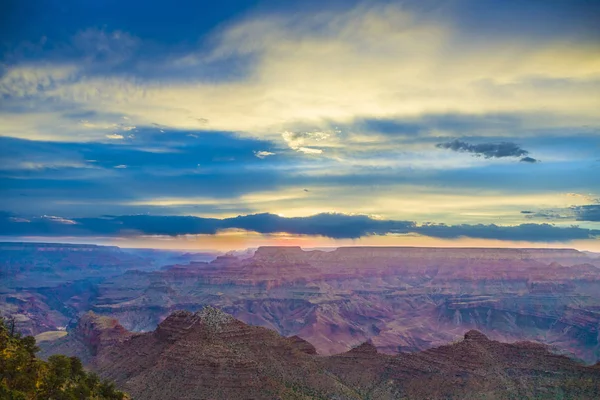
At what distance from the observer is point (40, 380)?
51312 millimetres

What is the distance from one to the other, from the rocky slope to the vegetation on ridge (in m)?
33.0

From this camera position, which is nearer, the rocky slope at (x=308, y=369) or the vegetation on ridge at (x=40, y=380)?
the vegetation on ridge at (x=40, y=380)

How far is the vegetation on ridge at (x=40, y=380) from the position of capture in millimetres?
48219

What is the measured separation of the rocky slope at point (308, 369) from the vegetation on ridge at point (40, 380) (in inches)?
1298

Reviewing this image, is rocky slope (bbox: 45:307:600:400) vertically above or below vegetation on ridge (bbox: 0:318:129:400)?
below

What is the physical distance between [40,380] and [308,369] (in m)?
61.6

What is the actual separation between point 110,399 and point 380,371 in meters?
65.6

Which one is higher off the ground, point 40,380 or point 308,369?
point 40,380

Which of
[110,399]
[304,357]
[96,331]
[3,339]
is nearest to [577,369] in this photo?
[304,357]

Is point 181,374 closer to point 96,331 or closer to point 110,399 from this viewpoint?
point 110,399

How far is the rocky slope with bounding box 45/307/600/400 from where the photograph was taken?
91.1 metres

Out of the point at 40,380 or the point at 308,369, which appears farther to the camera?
the point at 308,369

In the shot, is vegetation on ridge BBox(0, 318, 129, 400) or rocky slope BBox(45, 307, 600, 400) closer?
vegetation on ridge BBox(0, 318, 129, 400)

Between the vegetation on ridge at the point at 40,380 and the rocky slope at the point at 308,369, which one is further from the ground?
the vegetation on ridge at the point at 40,380
